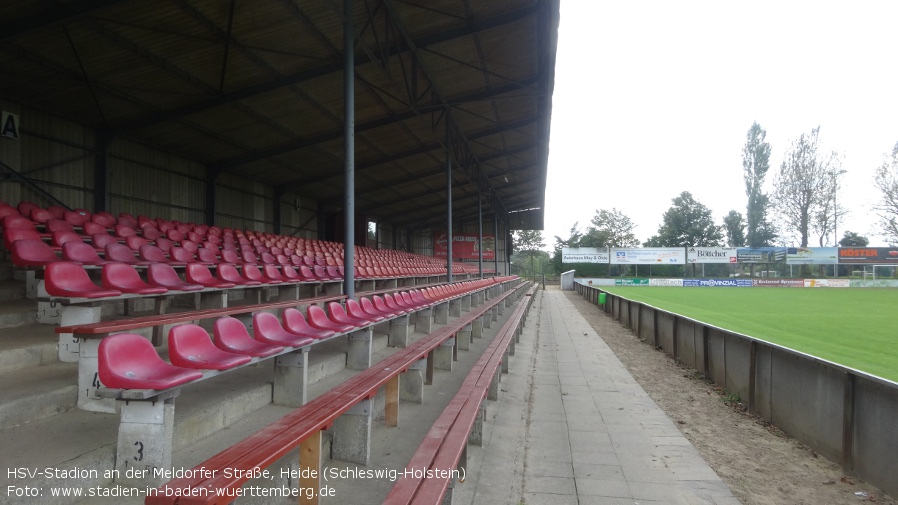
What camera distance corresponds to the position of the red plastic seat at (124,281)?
4082mm

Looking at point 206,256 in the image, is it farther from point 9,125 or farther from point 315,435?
point 315,435

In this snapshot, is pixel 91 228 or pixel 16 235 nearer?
pixel 16 235

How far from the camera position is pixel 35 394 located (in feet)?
8.64

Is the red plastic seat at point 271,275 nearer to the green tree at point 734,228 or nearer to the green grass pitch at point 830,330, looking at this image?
the green grass pitch at point 830,330

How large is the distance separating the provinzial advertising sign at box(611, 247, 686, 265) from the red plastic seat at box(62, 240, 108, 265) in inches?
1621

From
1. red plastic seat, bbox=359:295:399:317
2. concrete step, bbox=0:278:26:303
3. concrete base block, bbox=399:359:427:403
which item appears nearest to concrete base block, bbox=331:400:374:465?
concrete base block, bbox=399:359:427:403

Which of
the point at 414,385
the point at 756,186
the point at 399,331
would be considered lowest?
the point at 414,385

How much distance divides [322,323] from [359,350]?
56 cm

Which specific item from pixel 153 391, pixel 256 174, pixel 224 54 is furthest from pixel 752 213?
pixel 153 391

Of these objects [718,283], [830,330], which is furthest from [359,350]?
[718,283]

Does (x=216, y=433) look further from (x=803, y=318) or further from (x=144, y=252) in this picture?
(x=803, y=318)

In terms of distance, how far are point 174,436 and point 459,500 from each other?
70.5 inches

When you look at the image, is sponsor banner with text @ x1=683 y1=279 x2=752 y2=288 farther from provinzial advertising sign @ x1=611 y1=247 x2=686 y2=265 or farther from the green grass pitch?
the green grass pitch

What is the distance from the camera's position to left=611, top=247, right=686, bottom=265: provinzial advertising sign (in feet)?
137
